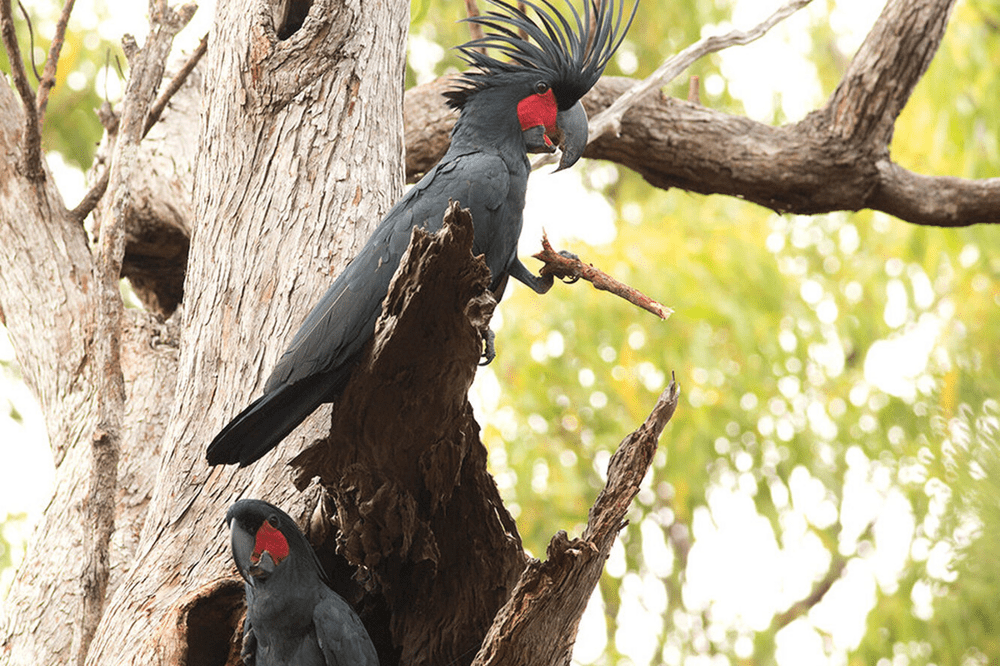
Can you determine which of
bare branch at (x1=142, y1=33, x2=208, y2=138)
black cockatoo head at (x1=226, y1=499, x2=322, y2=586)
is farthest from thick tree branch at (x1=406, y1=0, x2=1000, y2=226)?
black cockatoo head at (x1=226, y1=499, x2=322, y2=586)

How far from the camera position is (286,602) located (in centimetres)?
216

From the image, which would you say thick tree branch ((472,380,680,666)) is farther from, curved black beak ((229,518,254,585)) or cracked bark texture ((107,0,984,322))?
cracked bark texture ((107,0,984,322))

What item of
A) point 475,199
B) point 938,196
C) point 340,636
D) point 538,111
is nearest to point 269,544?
point 340,636

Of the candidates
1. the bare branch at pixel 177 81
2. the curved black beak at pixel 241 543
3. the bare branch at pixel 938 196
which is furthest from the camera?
the bare branch at pixel 938 196

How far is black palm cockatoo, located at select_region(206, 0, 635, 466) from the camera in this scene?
6.42 feet

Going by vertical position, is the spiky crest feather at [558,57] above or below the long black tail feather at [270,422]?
above

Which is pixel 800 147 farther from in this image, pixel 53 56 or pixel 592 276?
pixel 53 56

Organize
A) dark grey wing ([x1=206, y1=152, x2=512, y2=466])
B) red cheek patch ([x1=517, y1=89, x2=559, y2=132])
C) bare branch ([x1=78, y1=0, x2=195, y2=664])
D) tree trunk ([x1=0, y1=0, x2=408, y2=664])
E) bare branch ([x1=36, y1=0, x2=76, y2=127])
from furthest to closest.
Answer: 1. bare branch ([x1=36, y1=0, x2=76, y2=127])
2. red cheek patch ([x1=517, y1=89, x2=559, y2=132])
3. tree trunk ([x1=0, y1=0, x2=408, y2=664])
4. bare branch ([x1=78, y1=0, x2=195, y2=664])
5. dark grey wing ([x1=206, y1=152, x2=512, y2=466])

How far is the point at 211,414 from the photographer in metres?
2.47

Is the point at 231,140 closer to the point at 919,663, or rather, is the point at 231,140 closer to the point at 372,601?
the point at 372,601

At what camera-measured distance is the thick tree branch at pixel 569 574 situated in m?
1.80

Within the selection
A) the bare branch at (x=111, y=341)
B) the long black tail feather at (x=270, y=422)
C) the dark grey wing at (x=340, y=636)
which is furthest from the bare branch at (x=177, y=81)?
the dark grey wing at (x=340, y=636)

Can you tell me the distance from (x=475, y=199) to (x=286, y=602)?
0.98 m

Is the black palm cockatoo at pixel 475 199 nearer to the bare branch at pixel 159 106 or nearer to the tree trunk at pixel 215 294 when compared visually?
the tree trunk at pixel 215 294
